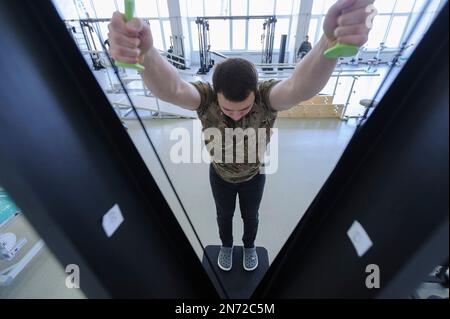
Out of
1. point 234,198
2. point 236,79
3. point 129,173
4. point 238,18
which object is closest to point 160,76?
point 236,79

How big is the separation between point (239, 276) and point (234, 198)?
0.52 meters

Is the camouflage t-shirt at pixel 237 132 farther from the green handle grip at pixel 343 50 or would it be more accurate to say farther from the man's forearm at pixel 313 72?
the green handle grip at pixel 343 50

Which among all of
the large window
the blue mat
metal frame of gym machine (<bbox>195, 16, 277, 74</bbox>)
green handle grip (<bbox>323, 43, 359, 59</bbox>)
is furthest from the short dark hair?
the large window

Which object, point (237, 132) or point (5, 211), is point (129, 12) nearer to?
point (237, 132)

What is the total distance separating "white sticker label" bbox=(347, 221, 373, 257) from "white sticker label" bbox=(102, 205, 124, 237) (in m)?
0.56

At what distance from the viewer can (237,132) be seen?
1.08 metres

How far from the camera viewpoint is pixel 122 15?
1.92ft

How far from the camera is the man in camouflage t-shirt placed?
0.58 metres

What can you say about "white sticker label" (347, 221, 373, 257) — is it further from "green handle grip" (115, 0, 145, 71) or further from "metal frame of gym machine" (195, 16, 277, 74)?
"metal frame of gym machine" (195, 16, 277, 74)

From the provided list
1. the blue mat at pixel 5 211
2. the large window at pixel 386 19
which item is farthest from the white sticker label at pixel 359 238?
the large window at pixel 386 19

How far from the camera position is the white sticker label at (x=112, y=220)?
1.77 ft

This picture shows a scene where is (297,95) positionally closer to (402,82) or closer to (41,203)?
(402,82)

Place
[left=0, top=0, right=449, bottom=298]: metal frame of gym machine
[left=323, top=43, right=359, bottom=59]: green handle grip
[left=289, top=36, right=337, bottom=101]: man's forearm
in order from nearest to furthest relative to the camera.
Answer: [left=0, top=0, right=449, bottom=298]: metal frame of gym machine, [left=323, top=43, right=359, bottom=59]: green handle grip, [left=289, top=36, right=337, bottom=101]: man's forearm

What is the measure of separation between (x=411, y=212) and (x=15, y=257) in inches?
98.0
